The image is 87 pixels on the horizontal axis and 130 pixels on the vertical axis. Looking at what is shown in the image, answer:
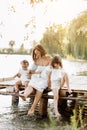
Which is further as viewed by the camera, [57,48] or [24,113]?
[57,48]

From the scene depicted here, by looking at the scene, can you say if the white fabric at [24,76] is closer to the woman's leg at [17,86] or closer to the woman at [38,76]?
the woman's leg at [17,86]

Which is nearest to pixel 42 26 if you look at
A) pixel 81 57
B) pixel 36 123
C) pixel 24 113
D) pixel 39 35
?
pixel 39 35

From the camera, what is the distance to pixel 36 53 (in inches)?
221

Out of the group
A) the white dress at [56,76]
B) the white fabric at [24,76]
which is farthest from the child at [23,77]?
the white dress at [56,76]

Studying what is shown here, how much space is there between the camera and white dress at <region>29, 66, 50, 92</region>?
18.1ft

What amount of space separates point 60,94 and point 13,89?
1.95ft

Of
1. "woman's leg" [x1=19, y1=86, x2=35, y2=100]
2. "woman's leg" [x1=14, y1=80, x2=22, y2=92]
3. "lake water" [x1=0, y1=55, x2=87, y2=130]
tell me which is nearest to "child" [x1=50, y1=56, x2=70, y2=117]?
"woman's leg" [x1=19, y1=86, x2=35, y2=100]

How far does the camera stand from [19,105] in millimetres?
6750

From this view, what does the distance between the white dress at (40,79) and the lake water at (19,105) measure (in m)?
0.36

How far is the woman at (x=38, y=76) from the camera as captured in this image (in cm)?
551

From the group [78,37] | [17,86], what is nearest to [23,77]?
[17,86]

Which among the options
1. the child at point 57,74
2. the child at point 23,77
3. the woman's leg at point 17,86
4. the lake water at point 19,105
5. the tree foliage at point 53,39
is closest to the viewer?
the lake water at point 19,105

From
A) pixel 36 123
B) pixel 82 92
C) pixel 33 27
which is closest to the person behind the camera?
pixel 36 123

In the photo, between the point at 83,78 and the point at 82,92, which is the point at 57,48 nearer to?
the point at 83,78
